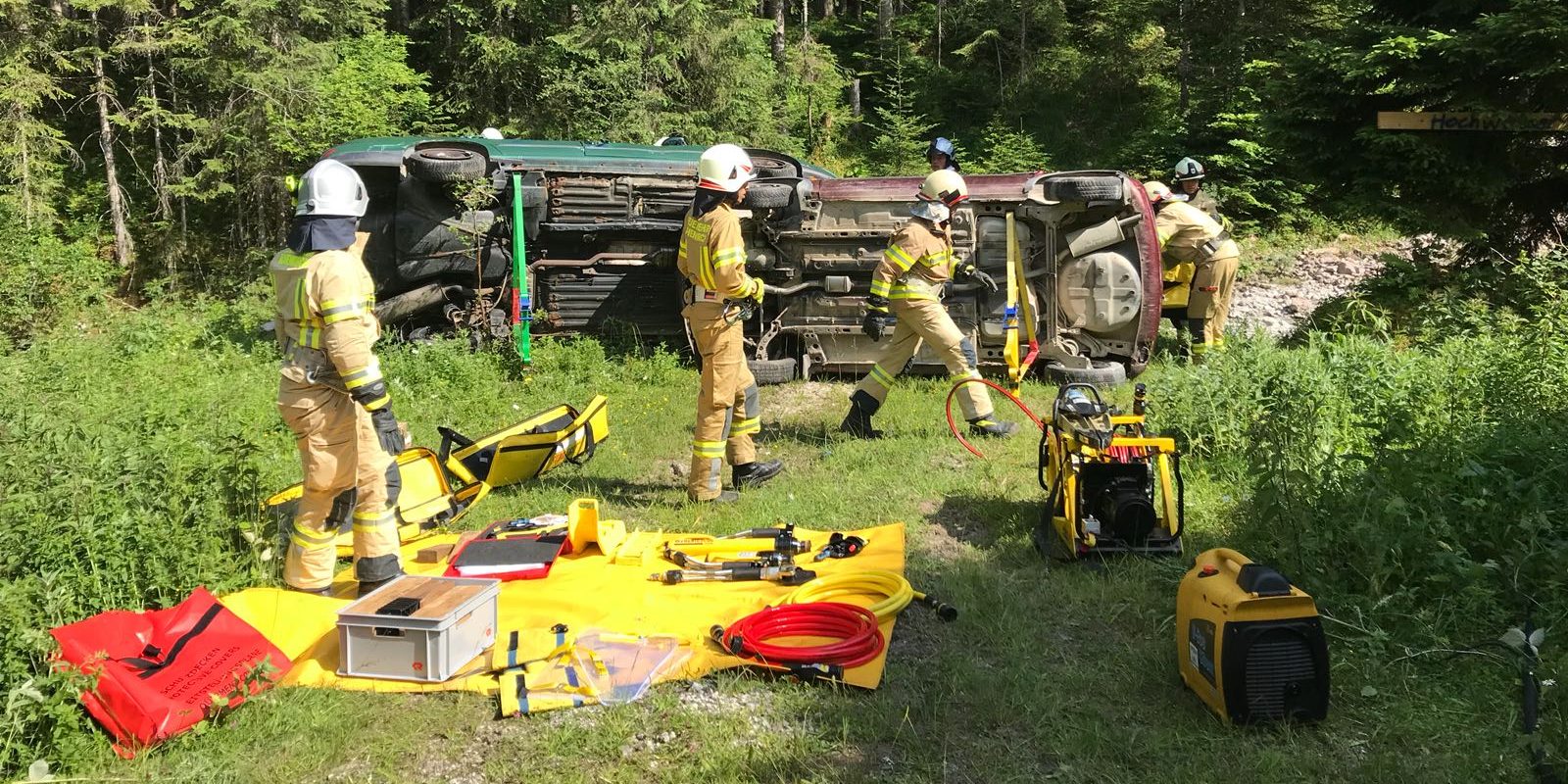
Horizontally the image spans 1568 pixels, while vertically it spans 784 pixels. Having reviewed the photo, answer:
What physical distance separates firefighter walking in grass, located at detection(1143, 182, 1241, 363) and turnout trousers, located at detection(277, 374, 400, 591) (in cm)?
748

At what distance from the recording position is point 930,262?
25.5 feet

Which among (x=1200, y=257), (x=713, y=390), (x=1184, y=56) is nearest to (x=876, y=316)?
(x=713, y=390)

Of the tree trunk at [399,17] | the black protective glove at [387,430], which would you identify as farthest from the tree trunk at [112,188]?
the black protective glove at [387,430]

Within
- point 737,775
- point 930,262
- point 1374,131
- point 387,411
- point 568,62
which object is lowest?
point 737,775

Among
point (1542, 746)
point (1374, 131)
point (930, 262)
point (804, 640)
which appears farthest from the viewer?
point (1374, 131)

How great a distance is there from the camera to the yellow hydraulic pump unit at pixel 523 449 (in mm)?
6617

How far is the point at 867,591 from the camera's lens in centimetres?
485

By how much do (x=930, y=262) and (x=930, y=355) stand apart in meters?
2.04

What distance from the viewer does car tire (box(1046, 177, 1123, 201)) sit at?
9000 millimetres

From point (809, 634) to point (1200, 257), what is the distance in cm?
703

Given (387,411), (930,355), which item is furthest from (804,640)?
(930,355)

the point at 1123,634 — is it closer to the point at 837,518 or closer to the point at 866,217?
the point at 837,518

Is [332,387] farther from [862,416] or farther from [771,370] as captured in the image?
[771,370]

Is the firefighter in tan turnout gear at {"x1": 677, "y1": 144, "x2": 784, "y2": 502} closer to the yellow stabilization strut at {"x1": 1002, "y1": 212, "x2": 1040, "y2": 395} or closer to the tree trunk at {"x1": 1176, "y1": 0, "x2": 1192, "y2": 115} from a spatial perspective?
the yellow stabilization strut at {"x1": 1002, "y1": 212, "x2": 1040, "y2": 395}
